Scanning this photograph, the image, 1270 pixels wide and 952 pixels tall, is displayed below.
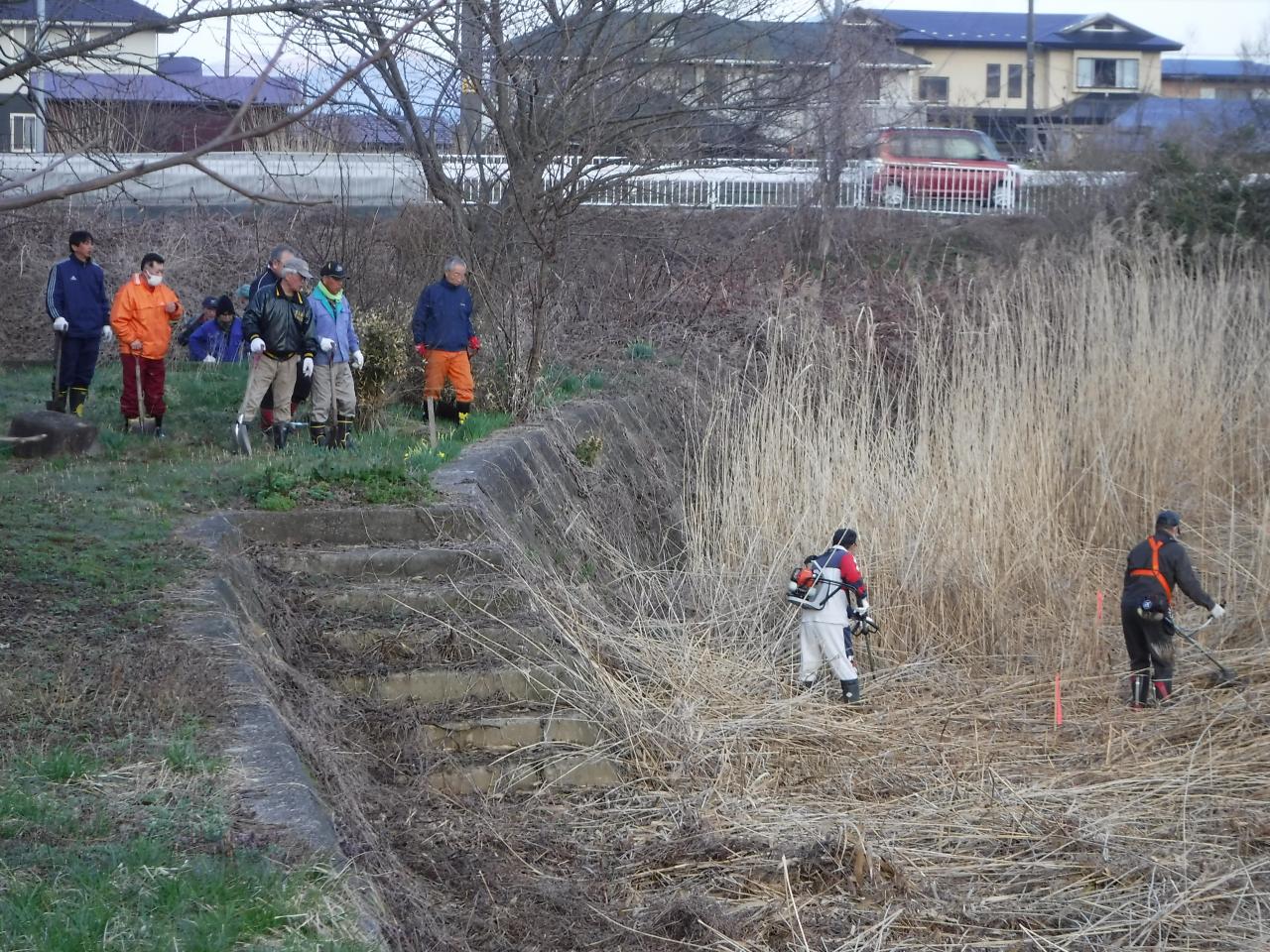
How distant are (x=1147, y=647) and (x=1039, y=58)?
51456 mm

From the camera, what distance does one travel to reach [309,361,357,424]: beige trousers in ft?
35.0

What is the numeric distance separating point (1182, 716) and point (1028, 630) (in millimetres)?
1377

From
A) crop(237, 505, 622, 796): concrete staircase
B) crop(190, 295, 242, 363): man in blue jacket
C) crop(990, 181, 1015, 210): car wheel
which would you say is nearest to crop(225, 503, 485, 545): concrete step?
crop(237, 505, 622, 796): concrete staircase

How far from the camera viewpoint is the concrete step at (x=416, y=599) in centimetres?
779

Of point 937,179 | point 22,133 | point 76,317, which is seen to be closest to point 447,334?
point 76,317

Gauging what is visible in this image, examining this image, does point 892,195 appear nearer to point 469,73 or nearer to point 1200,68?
point 469,73

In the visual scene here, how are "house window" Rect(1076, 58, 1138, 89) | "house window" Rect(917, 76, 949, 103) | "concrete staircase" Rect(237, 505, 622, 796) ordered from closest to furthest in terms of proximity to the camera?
"concrete staircase" Rect(237, 505, 622, 796), "house window" Rect(917, 76, 949, 103), "house window" Rect(1076, 58, 1138, 89)

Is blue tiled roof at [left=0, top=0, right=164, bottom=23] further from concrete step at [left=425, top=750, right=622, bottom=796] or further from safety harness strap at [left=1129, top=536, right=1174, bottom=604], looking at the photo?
safety harness strap at [left=1129, top=536, right=1174, bottom=604]

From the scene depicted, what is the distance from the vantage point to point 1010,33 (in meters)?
55.7

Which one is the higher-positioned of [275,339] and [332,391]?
[275,339]

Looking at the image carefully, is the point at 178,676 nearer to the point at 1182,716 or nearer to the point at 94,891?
the point at 94,891

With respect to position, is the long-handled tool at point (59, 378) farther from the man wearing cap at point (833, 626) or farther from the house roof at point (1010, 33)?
the house roof at point (1010, 33)

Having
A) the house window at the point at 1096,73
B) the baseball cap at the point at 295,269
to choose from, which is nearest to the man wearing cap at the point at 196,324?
the baseball cap at the point at 295,269

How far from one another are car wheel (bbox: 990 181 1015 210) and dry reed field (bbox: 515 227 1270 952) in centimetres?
1052
